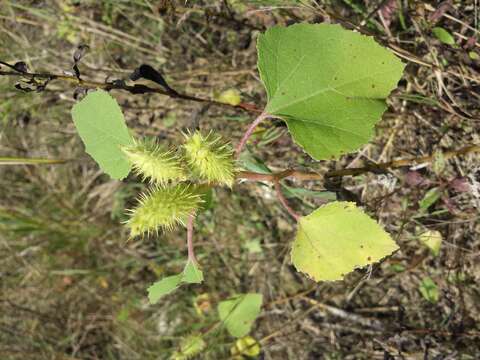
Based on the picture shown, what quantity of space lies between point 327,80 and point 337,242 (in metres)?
0.53

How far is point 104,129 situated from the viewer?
1.78 meters

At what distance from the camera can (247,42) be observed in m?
3.21

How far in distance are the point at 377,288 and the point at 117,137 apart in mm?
1926

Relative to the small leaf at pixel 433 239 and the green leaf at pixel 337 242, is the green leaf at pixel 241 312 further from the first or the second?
the green leaf at pixel 337 242

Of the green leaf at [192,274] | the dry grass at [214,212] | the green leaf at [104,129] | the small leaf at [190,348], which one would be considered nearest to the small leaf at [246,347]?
the dry grass at [214,212]

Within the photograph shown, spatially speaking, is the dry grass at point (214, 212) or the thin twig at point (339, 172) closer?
the thin twig at point (339, 172)

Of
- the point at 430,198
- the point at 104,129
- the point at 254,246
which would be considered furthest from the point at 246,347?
the point at 104,129

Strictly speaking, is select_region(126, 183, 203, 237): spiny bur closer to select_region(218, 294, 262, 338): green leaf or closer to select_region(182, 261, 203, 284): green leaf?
select_region(182, 261, 203, 284): green leaf

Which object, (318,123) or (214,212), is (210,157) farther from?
(214,212)

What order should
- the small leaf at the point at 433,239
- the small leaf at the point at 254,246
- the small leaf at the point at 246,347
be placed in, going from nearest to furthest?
the small leaf at the point at 433,239, the small leaf at the point at 246,347, the small leaf at the point at 254,246

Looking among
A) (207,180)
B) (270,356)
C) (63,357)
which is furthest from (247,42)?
(63,357)

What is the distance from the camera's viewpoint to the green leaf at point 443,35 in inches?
91.0

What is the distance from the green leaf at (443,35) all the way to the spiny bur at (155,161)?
59.9 inches

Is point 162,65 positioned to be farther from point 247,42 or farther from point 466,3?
point 466,3
